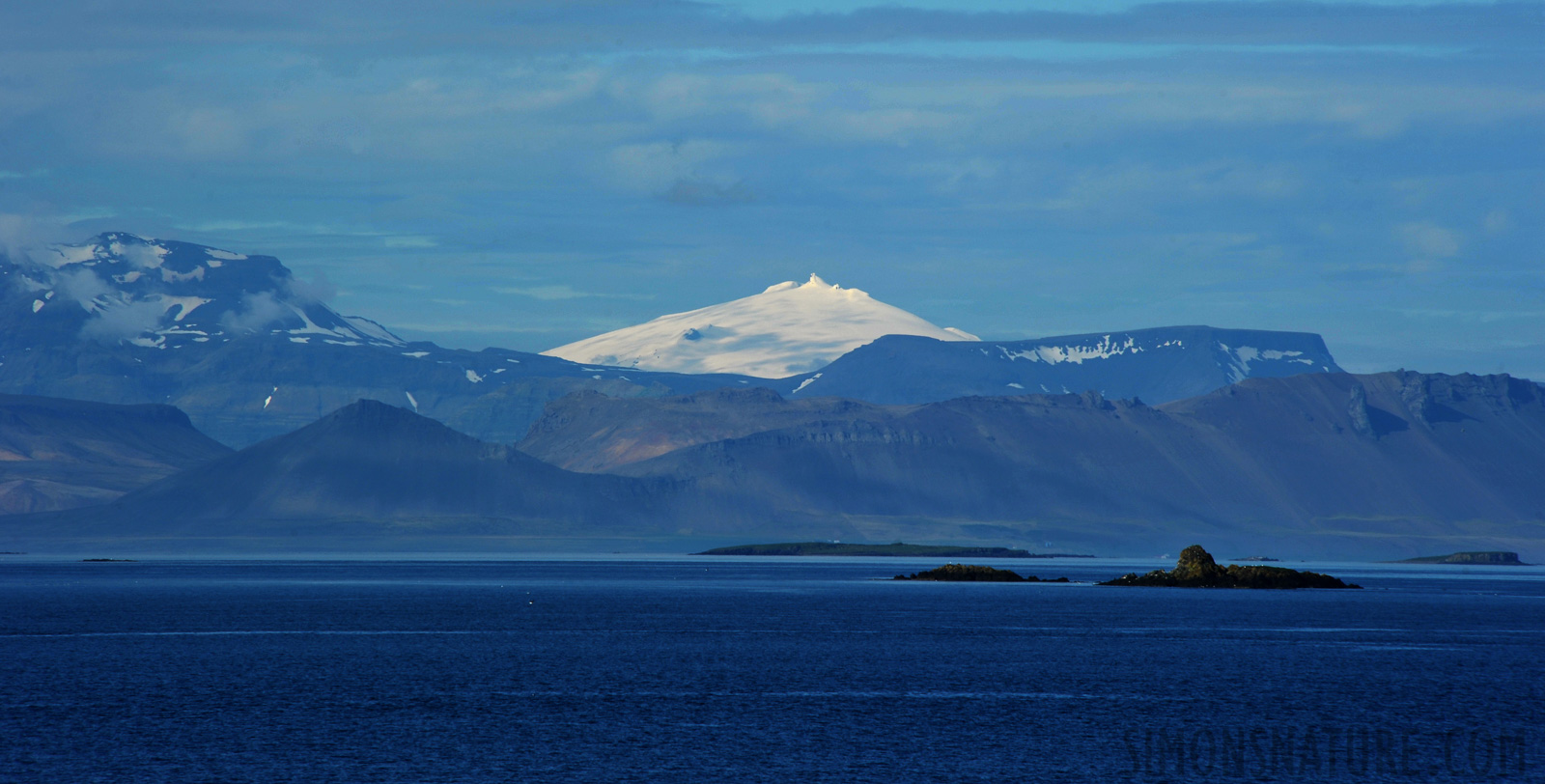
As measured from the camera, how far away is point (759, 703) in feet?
330

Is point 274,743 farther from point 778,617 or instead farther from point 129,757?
point 778,617

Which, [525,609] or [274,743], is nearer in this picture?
[274,743]

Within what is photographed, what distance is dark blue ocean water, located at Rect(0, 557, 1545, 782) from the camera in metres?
78.1

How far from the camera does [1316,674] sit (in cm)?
12006

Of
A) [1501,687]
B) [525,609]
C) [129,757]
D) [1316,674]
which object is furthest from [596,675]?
[525,609]

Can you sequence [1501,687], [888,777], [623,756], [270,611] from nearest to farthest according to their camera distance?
[888,777]
[623,756]
[1501,687]
[270,611]

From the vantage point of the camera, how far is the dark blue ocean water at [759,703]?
78062 mm

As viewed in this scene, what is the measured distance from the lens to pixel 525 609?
198750mm

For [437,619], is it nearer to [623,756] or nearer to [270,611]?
[270,611]

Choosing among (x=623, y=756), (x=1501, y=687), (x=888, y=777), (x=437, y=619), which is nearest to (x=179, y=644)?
(x=437, y=619)

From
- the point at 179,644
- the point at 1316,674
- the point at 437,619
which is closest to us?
the point at 1316,674

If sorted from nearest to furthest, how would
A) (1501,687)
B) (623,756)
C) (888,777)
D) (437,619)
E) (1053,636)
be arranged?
(888,777) < (623,756) < (1501,687) < (1053,636) < (437,619)

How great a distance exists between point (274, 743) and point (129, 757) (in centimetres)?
711

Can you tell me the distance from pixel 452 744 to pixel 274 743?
869cm
